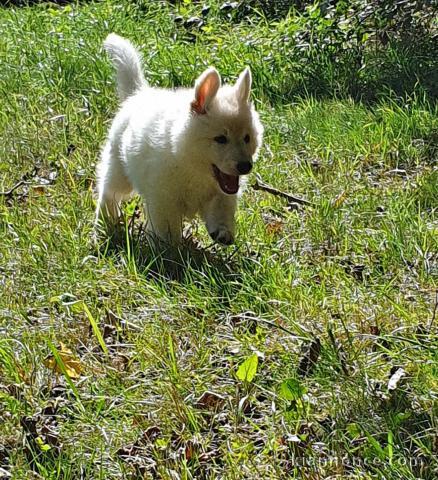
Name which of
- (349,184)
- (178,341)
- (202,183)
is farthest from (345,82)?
(178,341)

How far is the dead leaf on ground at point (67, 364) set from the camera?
133 inches

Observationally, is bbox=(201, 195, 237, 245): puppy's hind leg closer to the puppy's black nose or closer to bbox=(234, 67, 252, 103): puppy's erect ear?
the puppy's black nose

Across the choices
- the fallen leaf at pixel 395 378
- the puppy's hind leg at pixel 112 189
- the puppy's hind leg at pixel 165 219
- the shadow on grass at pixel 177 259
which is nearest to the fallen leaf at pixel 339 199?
the shadow on grass at pixel 177 259

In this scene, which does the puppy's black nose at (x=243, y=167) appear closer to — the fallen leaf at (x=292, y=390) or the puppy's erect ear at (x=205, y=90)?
the puppy's erect ear at (x=205, y=90)

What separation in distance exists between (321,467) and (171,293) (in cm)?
134

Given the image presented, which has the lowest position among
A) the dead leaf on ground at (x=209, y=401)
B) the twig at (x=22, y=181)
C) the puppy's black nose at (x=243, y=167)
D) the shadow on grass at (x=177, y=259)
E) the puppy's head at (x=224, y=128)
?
the twig at (x=22, y=181)

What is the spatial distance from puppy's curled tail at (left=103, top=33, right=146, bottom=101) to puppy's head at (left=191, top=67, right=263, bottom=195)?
3.20ft

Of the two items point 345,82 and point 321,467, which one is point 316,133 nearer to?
point 345,82

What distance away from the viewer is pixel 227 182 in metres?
4.36

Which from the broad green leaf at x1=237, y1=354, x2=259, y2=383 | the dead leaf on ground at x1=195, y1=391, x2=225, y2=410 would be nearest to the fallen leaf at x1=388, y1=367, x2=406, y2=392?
the broad green leaf at x1=237, y1=354, x2=259, y2=383

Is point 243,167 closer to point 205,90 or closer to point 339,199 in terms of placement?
point 205,90

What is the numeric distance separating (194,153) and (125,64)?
3.56 ft

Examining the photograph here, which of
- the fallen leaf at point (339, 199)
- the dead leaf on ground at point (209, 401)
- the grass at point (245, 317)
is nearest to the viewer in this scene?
the grass at point (245, 317)

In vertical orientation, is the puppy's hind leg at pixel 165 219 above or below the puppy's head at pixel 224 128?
below
